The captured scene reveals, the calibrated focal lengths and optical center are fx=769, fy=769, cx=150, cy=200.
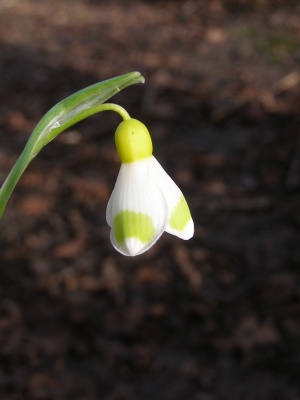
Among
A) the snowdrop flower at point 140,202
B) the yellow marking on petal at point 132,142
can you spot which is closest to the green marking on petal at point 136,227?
the snowdrop flower at point 140,202

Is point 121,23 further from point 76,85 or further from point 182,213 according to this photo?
point 182,213

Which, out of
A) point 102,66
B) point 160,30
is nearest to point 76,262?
point 102,66

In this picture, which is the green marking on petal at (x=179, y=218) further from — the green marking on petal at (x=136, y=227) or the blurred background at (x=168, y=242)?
the blurred background at (x=168, y=242)

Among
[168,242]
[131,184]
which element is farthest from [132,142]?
[168,242]

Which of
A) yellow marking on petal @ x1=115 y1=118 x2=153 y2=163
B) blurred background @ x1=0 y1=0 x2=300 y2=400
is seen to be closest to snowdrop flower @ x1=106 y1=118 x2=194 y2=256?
yellow marking on petal @ x1=115 y1=118 x2=153 y2=163

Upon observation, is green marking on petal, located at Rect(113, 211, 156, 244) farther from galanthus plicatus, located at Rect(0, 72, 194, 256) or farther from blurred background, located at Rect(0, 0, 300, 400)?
blurred background, located at Rect(0, 0, 300, 400)

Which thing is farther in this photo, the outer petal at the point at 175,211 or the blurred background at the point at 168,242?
the blurred background at the point at 168,242

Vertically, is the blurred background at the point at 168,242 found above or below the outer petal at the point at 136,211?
above

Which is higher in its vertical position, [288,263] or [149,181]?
[288,263]
